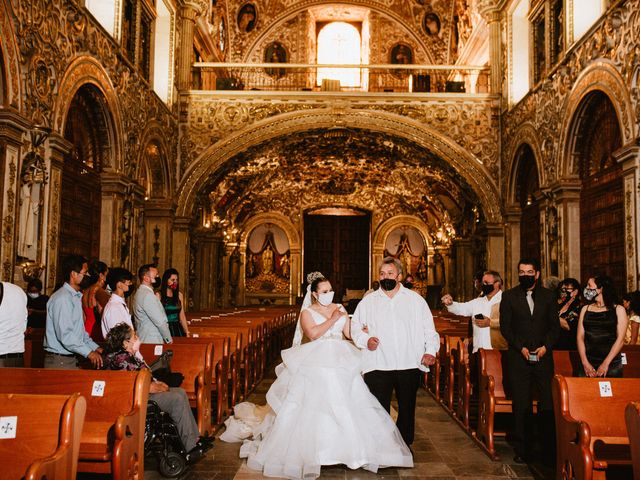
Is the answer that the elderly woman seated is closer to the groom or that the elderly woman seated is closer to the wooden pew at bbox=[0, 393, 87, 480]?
the wooden pew at bbox=[0, 393, 87, 480]

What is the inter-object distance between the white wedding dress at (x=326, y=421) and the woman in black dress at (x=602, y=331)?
6.40ft

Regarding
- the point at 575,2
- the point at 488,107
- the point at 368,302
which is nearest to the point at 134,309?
the point at 368,302

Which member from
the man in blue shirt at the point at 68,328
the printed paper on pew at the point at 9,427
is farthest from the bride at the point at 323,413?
the printed paper on pew at the point at 9,427

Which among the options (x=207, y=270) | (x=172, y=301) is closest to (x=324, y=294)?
(x=172, y=301)

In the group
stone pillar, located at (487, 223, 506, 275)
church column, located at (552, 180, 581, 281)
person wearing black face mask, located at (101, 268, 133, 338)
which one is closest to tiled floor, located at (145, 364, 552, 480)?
person wearing black face mask, located at (101, 268, 133, 338)

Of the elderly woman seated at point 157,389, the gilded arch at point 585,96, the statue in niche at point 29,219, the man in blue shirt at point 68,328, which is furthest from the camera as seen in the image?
the gilded arch at point 585,96

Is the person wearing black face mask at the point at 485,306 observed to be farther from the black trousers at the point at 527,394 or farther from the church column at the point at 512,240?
the church column at the point at 512,240

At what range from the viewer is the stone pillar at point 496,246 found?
16.5 metres

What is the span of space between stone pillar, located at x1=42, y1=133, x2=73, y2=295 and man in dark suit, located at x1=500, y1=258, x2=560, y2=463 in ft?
22.4

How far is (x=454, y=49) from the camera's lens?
907 inches

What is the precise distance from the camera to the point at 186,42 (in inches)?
674

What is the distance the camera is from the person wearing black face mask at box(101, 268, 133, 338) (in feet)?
19.1

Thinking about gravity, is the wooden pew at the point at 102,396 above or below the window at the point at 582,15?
below

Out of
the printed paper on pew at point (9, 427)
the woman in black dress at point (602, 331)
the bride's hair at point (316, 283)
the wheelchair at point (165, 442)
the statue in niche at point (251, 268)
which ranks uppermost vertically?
the statue in niche at point (251, 268)
